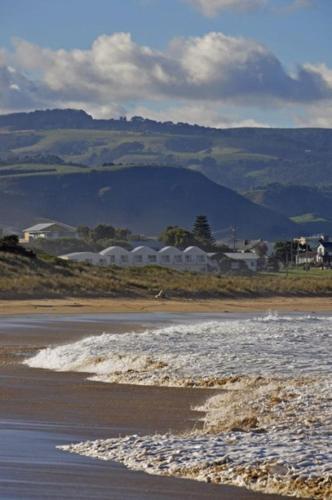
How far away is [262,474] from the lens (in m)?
12.7

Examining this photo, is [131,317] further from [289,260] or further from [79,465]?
[289,260]

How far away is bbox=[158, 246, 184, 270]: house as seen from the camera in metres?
125

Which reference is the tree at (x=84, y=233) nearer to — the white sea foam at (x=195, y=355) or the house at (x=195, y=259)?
the house at (x=195, y=259)

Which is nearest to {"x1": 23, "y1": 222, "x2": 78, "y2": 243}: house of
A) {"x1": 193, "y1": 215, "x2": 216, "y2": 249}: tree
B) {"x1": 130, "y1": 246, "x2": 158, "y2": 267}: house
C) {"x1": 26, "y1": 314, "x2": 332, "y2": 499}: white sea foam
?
{"x1": 193, "y1": 215, "x2": 216, "y2": 249}: tree

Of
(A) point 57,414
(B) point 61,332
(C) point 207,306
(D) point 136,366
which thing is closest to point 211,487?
(A) point 57,414

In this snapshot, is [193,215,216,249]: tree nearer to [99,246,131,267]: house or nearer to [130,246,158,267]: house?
[130,246,158,267]: house

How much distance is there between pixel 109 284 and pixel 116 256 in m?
57.6

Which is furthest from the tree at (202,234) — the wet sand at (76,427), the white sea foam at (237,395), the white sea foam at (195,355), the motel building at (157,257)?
the wet sand at (76,427)

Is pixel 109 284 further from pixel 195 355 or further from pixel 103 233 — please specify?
pixel 103 233

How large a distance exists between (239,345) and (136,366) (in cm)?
284

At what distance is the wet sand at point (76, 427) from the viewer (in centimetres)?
1248

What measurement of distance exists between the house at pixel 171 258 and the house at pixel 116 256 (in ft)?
10.9

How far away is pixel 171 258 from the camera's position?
12675 centimetres

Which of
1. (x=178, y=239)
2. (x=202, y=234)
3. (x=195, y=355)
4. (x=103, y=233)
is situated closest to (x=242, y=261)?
(x=178, y=239)
